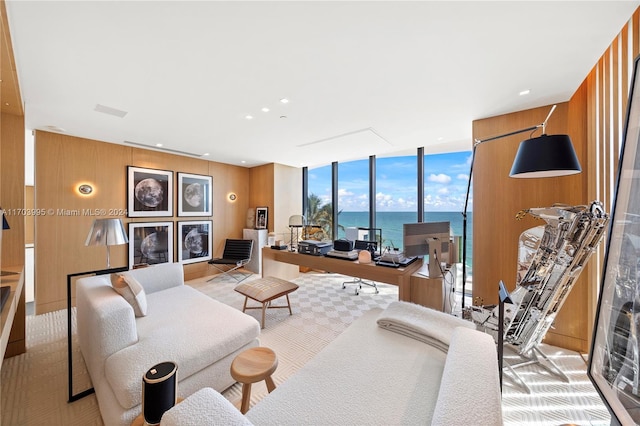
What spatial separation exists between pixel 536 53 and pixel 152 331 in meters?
3.50

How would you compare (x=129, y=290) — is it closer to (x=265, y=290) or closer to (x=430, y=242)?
(x=265, y=290)

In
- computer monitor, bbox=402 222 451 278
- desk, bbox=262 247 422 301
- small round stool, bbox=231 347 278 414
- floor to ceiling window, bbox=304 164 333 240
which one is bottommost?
small round stool, bbox=231 347 278 414

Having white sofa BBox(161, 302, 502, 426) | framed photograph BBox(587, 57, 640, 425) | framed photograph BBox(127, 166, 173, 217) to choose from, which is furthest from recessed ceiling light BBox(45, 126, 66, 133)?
framed photograph BBox(587, 57, 640, 425)

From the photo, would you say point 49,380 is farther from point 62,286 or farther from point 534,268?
point 534,268

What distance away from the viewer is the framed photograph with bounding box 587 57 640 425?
78cm

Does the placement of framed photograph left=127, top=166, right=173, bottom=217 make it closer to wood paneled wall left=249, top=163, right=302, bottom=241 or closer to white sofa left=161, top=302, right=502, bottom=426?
wood paneled wall left=249, top=163, right=302, bottom=241

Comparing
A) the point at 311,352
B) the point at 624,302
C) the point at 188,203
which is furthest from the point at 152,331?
the point at 188,203

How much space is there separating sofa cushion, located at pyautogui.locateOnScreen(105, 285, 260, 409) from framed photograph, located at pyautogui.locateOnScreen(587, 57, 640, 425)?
2.03 meters

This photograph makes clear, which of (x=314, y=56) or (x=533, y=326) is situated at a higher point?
(x=314, y=56)

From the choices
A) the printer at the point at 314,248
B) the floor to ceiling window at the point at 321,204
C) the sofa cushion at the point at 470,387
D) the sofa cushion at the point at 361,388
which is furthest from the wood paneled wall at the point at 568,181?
the floor to ceiling window at the point at 321,204

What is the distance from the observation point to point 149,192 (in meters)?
4.20

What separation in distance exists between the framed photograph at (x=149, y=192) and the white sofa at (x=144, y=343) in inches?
90.8

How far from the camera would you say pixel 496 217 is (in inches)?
105

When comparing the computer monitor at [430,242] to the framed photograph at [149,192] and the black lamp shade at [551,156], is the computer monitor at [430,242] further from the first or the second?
the framed photograph at [149,192]
